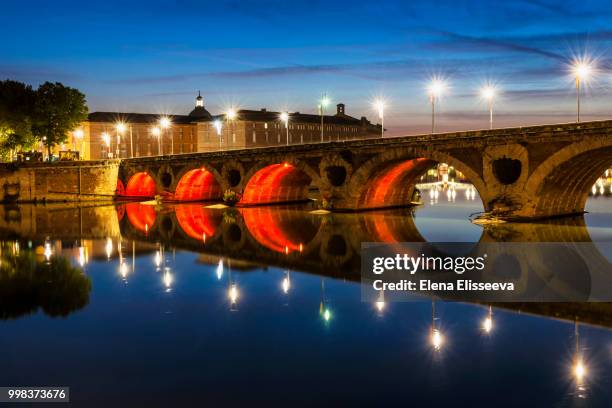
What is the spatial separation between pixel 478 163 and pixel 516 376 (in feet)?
111

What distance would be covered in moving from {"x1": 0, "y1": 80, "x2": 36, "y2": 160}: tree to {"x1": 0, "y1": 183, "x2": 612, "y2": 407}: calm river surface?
56.6 meters

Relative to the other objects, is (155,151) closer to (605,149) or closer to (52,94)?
(52,94)

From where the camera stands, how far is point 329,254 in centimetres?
3678

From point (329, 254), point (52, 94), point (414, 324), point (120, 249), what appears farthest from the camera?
point (52, 94)

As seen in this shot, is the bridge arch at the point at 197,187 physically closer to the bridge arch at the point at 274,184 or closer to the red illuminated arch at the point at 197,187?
the red illuminated arch at the point at 197,187

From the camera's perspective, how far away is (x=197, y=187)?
85.5 metres

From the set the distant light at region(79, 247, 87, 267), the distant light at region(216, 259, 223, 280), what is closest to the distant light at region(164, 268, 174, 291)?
the distant light at region(216, 259, 223, 280)

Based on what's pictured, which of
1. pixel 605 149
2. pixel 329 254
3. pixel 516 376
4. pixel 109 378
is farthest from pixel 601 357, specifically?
pixel 605 149

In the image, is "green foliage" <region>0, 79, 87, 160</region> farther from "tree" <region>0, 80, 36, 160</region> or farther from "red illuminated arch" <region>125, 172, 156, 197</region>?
"red illuminated arch" <region>125, 172, 156, 197</region>

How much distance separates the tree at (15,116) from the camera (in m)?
88.6

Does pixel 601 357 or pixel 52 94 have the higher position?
pixel 52 94

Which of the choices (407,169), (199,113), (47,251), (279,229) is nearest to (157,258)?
(47,251)

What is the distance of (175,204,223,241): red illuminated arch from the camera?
4925 centimetres

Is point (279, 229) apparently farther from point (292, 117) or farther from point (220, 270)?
point (292, 117)
